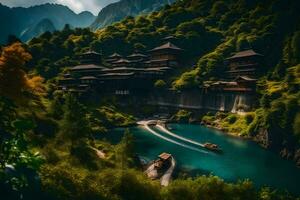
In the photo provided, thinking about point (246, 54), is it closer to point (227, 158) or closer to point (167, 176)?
point (227, 158)

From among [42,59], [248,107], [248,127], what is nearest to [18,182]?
[248,127]

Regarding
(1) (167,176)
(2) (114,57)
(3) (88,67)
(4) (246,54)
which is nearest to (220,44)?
(4) (246,54)

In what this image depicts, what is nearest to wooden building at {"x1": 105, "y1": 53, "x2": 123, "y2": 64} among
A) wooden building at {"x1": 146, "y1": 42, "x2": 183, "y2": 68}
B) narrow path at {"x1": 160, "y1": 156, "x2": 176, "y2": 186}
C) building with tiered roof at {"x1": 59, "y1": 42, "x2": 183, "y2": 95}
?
building with tiered roof at {"x1": 59, "y1": 42, "x2": 183, "y2": 95}

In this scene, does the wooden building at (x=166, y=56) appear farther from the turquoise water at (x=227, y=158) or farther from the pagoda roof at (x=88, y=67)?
the turquoise water at (x=227, y=158)

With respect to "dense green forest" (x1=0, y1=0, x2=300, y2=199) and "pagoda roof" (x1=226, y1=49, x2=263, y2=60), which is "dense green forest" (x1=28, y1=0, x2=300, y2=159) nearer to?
"dense green forest" (x1=0, y1=0, x2=300, y2=199)

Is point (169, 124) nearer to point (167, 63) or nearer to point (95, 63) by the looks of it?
point (167, 63)
